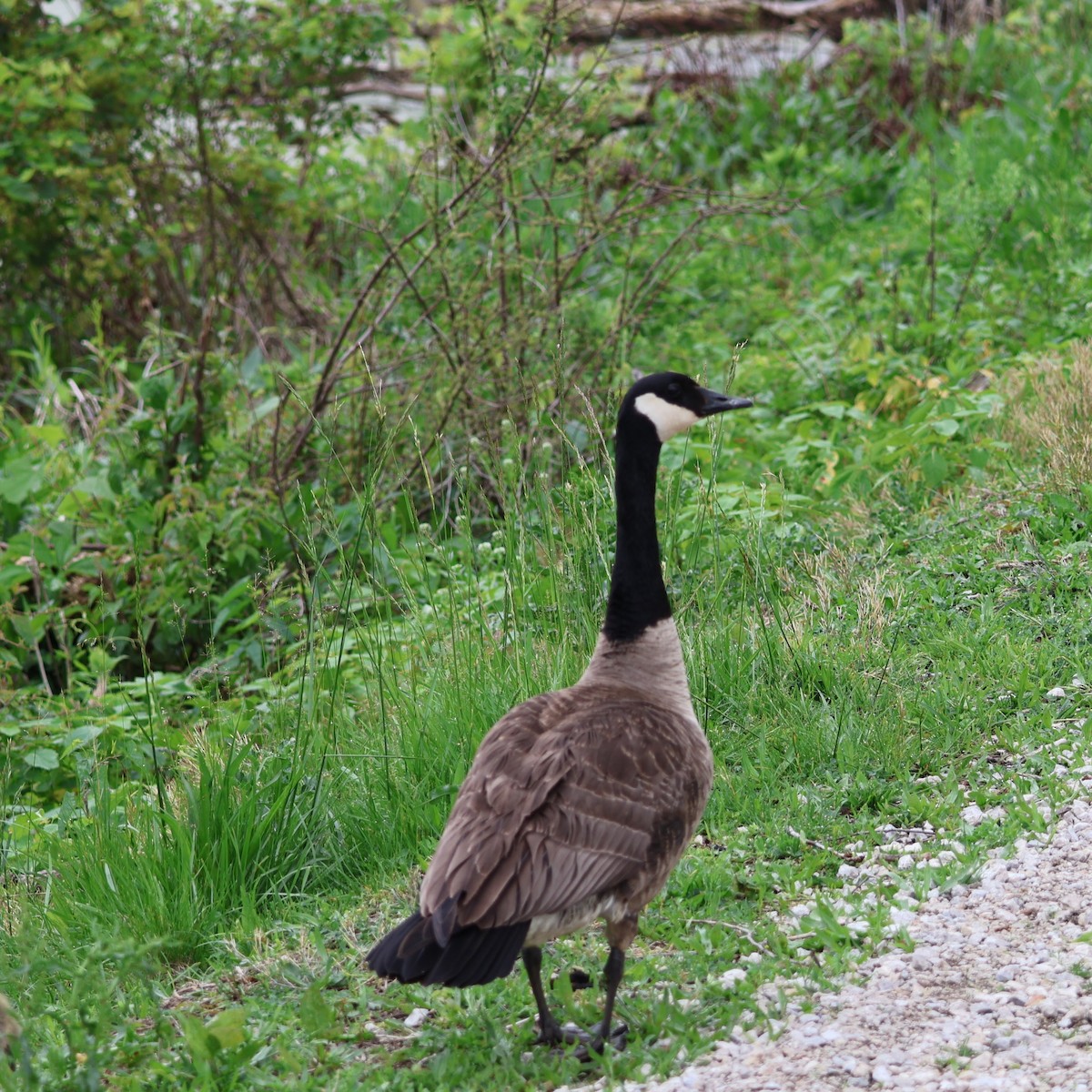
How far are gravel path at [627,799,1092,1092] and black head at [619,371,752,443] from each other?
168 centimetres

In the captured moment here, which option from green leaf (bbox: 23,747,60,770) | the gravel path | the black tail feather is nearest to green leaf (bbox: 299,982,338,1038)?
the black tail feather

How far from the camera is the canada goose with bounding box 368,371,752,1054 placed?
335 centimetres

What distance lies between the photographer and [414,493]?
8711mm

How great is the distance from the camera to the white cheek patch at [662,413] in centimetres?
436

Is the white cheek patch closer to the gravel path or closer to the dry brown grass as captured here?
the gravel path

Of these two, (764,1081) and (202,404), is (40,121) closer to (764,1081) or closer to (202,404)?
(202,404)

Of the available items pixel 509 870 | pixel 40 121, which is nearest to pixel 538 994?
pixel 509 870

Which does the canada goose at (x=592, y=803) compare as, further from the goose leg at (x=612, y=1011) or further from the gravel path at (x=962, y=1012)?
the gravel path at (x=962, y=1012)

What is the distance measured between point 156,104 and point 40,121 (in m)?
1.12

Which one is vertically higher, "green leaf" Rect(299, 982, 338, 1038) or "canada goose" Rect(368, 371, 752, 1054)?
"canada goose" Rect(368, 371, 752, 1054)

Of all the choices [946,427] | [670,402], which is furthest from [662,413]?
[946,427]

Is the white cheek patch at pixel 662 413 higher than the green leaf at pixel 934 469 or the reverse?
higher

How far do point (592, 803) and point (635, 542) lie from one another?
38.3 inches

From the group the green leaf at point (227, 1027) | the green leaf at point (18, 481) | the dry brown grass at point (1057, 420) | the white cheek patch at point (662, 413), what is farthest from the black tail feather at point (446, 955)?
the green leaf at point (18, 481)
